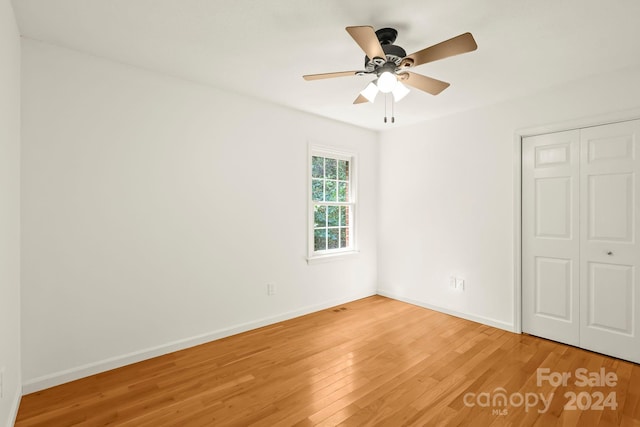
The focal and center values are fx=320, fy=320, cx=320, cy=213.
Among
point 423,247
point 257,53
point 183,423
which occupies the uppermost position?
point 257,53

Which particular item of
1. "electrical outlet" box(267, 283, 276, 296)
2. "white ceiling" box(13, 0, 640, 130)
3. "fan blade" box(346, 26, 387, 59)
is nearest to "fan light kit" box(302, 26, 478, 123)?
"fan blade" box(346, 26, 387, 59)

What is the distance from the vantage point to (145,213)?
275 cm

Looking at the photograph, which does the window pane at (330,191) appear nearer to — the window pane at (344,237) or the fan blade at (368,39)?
the window pane at (344,237)

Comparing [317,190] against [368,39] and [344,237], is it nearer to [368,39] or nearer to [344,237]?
[344,237]

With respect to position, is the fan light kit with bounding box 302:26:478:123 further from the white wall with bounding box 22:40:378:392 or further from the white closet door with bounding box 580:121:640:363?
the white closet door with bounding box 580:121:640:363

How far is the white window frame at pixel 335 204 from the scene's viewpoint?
12.9 feet

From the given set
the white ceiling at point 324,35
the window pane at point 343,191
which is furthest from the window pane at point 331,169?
the white ceiling at point 324,35

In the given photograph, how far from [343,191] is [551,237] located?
2.43 meters

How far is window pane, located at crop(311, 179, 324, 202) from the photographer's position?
4090mm

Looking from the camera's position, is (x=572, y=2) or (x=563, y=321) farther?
(x=563, y=321)

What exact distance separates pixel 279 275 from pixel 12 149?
2.49m

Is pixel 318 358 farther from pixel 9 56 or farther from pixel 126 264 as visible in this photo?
pixel 9 56

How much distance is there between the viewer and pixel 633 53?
2455 mm

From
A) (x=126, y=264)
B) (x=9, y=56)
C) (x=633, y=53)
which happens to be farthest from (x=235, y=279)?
(x=633, y=53)
